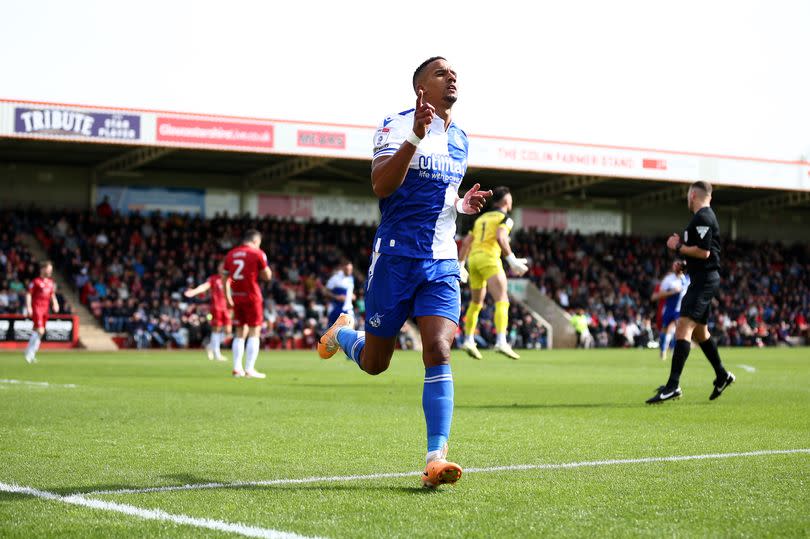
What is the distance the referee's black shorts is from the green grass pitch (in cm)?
95

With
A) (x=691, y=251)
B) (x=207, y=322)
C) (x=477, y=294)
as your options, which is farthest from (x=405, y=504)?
(x=207, y=322)

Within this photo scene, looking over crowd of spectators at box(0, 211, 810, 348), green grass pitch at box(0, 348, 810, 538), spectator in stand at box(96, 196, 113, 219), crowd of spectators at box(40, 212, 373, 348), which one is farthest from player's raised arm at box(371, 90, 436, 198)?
spectator in stand at box(96, 196, 113, 219)

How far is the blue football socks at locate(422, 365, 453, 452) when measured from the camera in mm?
5355

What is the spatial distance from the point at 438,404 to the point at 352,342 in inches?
47.3

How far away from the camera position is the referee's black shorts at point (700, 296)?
416 inches

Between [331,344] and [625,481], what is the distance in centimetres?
246

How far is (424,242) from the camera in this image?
5723mm

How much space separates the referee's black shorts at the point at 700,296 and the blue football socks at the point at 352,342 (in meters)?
5.05

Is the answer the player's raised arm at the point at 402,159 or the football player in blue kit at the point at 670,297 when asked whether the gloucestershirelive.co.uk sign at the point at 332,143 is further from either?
the player's raised arm at the point at 402,159

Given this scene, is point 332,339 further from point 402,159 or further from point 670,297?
point 670,297

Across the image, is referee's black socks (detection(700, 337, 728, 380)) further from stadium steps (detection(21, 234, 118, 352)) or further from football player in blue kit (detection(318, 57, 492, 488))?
stadium steps (detection(21, 234, 118, 352))

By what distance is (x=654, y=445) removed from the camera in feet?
22.7

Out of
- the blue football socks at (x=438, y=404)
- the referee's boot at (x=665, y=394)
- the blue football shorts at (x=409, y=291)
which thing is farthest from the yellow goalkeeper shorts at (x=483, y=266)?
the blue football socks at (x=438, y=404)

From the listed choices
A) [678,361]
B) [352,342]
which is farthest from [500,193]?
[352,342]
